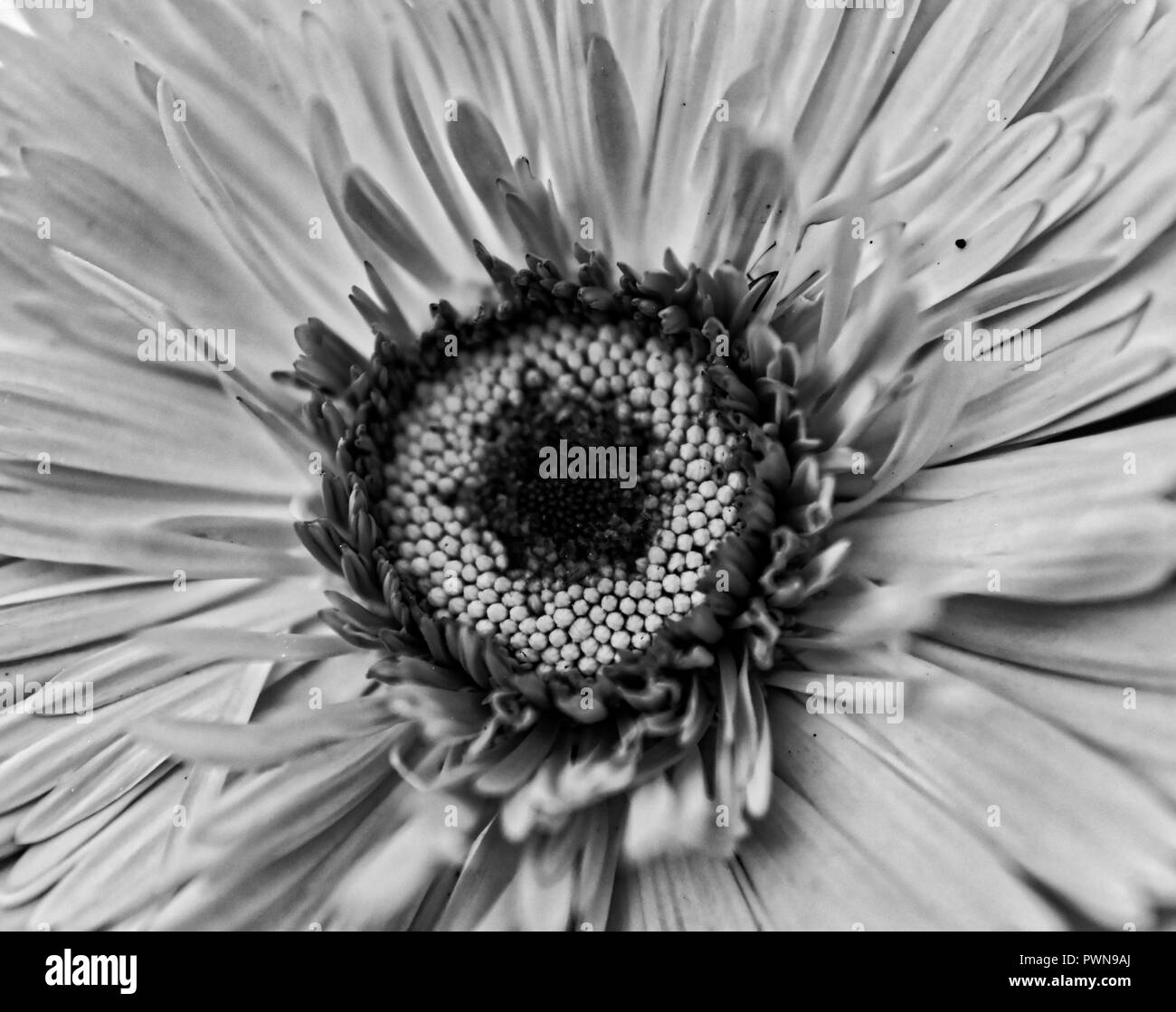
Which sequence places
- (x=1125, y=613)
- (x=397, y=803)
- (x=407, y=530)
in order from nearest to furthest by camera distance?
(x=1125, y=613) < (x=397, y=803) < (x=407, y=530)

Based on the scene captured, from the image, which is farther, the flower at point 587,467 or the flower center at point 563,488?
the flower center at point 563,488

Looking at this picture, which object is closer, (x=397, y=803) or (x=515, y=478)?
(x=397, y=803)

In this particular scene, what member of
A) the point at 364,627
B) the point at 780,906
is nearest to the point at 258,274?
the point at 364,627

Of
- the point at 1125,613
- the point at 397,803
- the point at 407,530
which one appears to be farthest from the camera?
the point at 407,530
